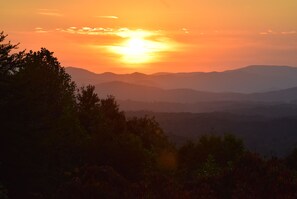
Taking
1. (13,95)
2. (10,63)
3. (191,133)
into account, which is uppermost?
(10,63)

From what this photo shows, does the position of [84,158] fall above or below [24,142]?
below

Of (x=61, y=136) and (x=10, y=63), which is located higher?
(x=10, y=63)

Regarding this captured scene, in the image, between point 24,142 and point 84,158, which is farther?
point 84,158

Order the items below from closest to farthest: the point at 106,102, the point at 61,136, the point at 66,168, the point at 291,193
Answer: the point at 291,193, the point at 66,168, the point at 61,136, the point at 106,102

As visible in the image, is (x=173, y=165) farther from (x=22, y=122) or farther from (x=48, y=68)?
(x=22, y=122)

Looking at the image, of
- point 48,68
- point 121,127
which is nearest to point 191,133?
point 121,127

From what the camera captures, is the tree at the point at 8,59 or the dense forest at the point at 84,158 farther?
the tree at the point at 8,59

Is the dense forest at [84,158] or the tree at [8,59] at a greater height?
the tree at [8,59]

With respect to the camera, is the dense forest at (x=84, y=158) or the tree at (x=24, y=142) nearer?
the dense forest at (x=84, y=158)

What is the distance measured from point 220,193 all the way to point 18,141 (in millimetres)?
16153

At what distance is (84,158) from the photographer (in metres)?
38.3

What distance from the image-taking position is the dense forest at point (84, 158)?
1380 centimetres

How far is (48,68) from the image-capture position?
155 feet

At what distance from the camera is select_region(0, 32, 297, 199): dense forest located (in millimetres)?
13805
